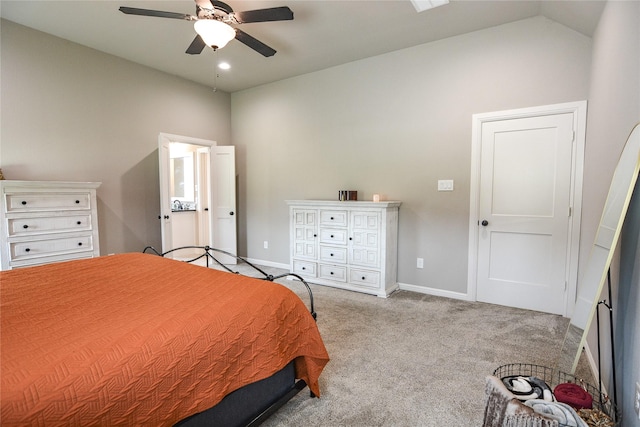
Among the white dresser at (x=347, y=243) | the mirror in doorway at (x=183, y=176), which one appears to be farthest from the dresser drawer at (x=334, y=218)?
the mirror in doorway at (x=183, y=176)

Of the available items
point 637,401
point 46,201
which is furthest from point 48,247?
point 637,401

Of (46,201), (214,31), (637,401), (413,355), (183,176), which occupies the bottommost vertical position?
(413,355)

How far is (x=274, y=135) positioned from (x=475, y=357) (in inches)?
159

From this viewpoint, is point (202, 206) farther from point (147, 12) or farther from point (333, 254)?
point (147, 12)

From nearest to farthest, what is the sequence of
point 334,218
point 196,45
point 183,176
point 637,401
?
1. point 637,401
2. point 196,45
3. point 334,218
4. point 183,176

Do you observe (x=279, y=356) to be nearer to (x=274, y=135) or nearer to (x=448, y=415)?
(x=448, y=415)

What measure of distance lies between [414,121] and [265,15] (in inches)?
83.8

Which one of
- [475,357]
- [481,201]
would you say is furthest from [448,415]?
[481,201]

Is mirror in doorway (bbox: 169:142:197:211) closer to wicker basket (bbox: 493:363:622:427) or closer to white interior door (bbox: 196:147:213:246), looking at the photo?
white interior door (bbox: 196:147:213:246)

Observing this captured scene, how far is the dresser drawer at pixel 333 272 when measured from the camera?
4.03 metres

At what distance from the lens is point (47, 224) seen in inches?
122

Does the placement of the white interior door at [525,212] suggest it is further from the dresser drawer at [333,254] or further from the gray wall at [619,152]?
the dresser drawer at [333,254]

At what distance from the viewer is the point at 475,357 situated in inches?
93.0

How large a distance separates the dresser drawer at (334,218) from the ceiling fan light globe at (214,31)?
223 cm
